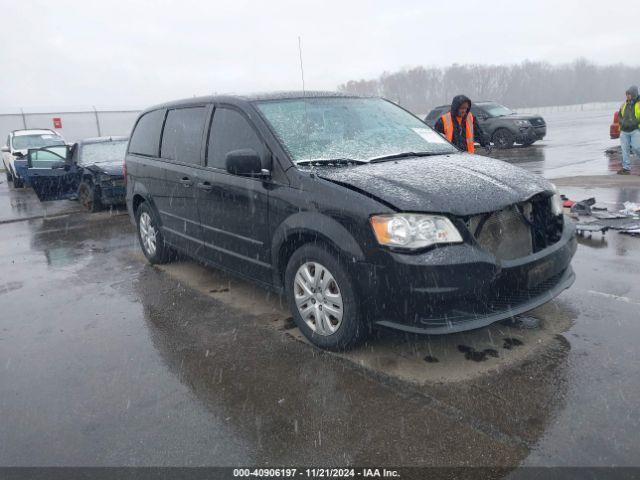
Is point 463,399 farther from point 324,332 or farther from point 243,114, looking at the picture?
point 243,114

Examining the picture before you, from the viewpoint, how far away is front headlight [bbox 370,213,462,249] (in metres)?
3.07

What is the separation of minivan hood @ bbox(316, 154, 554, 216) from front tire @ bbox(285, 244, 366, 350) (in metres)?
0.52

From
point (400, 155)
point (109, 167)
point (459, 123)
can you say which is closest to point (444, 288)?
point (400, 155)

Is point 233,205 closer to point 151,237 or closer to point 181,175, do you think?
point 181,175

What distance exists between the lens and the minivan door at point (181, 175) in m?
4.81

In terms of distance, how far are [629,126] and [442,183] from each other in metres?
9.08

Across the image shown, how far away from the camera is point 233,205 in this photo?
168 inches

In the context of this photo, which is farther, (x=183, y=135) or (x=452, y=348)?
(x=183, y=135)

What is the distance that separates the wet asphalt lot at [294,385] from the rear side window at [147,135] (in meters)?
1.66

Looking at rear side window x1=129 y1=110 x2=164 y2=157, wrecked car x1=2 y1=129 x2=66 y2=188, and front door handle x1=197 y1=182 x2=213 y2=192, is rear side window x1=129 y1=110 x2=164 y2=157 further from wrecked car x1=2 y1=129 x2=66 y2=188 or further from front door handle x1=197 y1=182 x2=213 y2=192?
wrecked car x1=2 y1=129 x2=66 y2=188

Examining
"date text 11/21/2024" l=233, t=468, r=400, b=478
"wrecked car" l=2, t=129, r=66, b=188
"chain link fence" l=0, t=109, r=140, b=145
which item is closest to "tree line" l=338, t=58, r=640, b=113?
"chain link fence" l=0, t=109, r=140, b=145

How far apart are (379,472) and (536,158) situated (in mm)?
13703

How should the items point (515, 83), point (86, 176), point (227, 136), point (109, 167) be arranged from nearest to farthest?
1. point (227, 136)
2. point (109, 167)
3. point (86, 176)
4. point (515, 83)

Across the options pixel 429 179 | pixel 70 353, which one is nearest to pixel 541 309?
pixel 429 179
